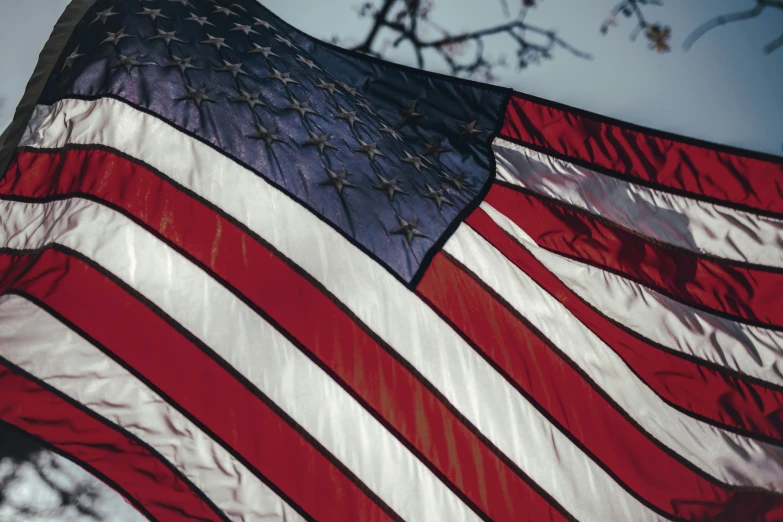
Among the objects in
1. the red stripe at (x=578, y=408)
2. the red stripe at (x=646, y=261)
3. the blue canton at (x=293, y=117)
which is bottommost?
the red stripe at (x=578, y=408)

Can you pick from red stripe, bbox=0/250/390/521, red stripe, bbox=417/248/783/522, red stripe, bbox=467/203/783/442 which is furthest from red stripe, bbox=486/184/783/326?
red stripe, bbox=0/250/390/521

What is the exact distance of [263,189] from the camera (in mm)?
3162

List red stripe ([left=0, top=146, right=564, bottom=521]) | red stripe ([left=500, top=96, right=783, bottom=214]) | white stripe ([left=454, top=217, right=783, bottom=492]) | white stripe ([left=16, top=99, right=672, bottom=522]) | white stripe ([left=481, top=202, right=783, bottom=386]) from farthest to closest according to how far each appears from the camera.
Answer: red stripe ([left=500, top=96, right=783, bottom=214]) → white stripe ([left=481, top=202, right=783, bottom=386]) → white stripe ([left=454, top=217, right=783, bottom=492]) → white stripe ([left=16, top=99, right=672, bottom=522]) → red stripe ([left=0, top=146, right=564, bottom=521])

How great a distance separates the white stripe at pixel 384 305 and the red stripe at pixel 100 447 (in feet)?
3.91

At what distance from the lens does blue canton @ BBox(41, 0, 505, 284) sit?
324 cm

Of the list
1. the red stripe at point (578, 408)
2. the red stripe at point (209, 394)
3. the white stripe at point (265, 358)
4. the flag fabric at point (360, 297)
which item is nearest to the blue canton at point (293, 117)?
the flag fabric at point (360, 297)

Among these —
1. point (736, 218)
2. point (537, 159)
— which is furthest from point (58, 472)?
point (736, 218)

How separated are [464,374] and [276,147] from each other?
5.44 ft

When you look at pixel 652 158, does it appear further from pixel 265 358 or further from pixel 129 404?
pixel 129 404

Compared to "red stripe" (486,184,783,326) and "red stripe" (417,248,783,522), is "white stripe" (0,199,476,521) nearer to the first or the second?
"red stripe" (417,248,783,522)

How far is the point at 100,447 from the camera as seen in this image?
109 inches

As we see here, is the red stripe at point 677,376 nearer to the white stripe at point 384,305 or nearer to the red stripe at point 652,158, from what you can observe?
the white stripe at point 384,305

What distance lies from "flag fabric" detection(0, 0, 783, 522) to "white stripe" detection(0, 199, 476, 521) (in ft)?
0.04

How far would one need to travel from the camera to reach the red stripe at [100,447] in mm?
2723
